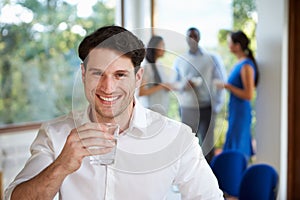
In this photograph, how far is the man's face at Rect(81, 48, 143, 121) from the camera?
757 millimetres

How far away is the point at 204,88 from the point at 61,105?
2.50 meters

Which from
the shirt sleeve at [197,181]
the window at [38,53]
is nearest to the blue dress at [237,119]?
the window at [38,53]

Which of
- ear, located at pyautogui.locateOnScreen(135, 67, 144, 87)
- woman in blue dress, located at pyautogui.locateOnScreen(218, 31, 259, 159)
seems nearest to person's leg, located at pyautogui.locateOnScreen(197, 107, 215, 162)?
ear, located at pyautogui.locateOnScreen(135, 67, 144, 87)

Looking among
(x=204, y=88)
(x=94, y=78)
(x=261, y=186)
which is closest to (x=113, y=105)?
(x=94, y=78)

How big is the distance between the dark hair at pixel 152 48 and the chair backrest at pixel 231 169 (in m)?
1.42

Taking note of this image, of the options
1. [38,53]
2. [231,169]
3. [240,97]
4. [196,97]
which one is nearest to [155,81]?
[196,97]

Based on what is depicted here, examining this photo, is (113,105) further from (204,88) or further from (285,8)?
(285,8)

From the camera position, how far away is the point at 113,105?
0.77 m

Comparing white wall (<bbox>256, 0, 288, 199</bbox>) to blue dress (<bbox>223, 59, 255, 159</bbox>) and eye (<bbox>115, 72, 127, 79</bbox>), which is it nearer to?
blue dress (<bbox>223, 59, 255, 159</bbox>)

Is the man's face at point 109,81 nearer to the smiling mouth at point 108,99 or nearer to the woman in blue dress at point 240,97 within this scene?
the smiling mouth at point 108,99

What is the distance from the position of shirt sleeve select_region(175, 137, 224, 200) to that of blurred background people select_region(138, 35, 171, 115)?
123 mm

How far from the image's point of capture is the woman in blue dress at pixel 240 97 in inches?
122

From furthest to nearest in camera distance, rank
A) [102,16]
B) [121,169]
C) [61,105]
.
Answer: [102,16], [61,105], [121,169]

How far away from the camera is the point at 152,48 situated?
0.78 m
